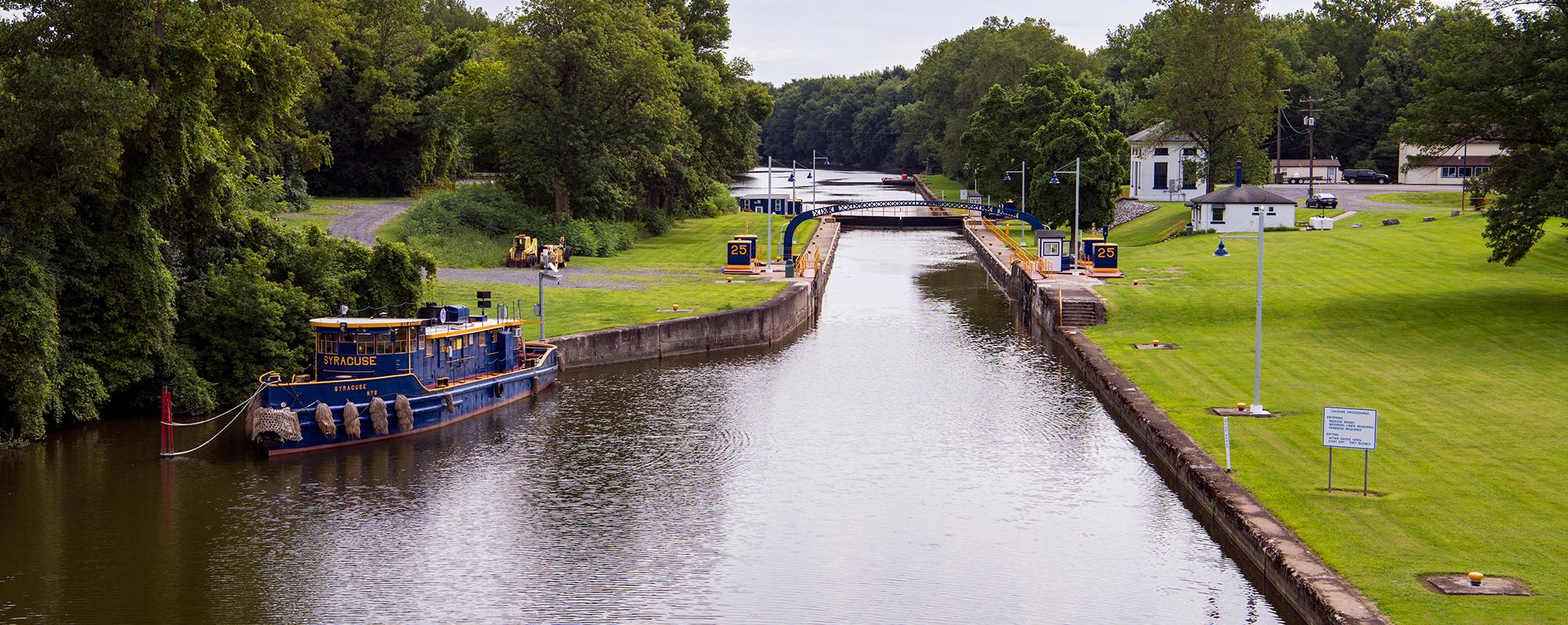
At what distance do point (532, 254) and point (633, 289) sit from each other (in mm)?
11771

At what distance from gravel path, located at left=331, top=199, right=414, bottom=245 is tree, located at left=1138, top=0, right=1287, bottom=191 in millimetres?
54205

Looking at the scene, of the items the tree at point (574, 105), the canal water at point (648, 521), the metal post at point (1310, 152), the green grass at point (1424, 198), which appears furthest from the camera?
the metal post at point (1310, 152)

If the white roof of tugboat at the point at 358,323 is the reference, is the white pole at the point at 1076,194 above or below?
above

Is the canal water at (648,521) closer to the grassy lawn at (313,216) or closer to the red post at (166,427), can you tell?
the red post at (166,427)

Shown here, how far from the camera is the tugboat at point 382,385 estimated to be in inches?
1437

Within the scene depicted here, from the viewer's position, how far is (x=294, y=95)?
44062mm

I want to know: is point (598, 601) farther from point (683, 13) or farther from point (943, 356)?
point (683, 13)

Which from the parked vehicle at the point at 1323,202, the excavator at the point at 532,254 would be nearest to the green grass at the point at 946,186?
the parked vehicle at the point at 1323,202

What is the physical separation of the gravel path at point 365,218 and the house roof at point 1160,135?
55.5 metres

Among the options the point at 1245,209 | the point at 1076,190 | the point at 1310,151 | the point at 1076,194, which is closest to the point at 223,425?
the point at 1076,194

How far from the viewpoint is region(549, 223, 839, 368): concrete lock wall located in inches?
1982

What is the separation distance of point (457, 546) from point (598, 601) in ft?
15.6

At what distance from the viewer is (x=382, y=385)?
38.5 meters

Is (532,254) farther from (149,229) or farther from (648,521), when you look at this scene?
(648,521)
